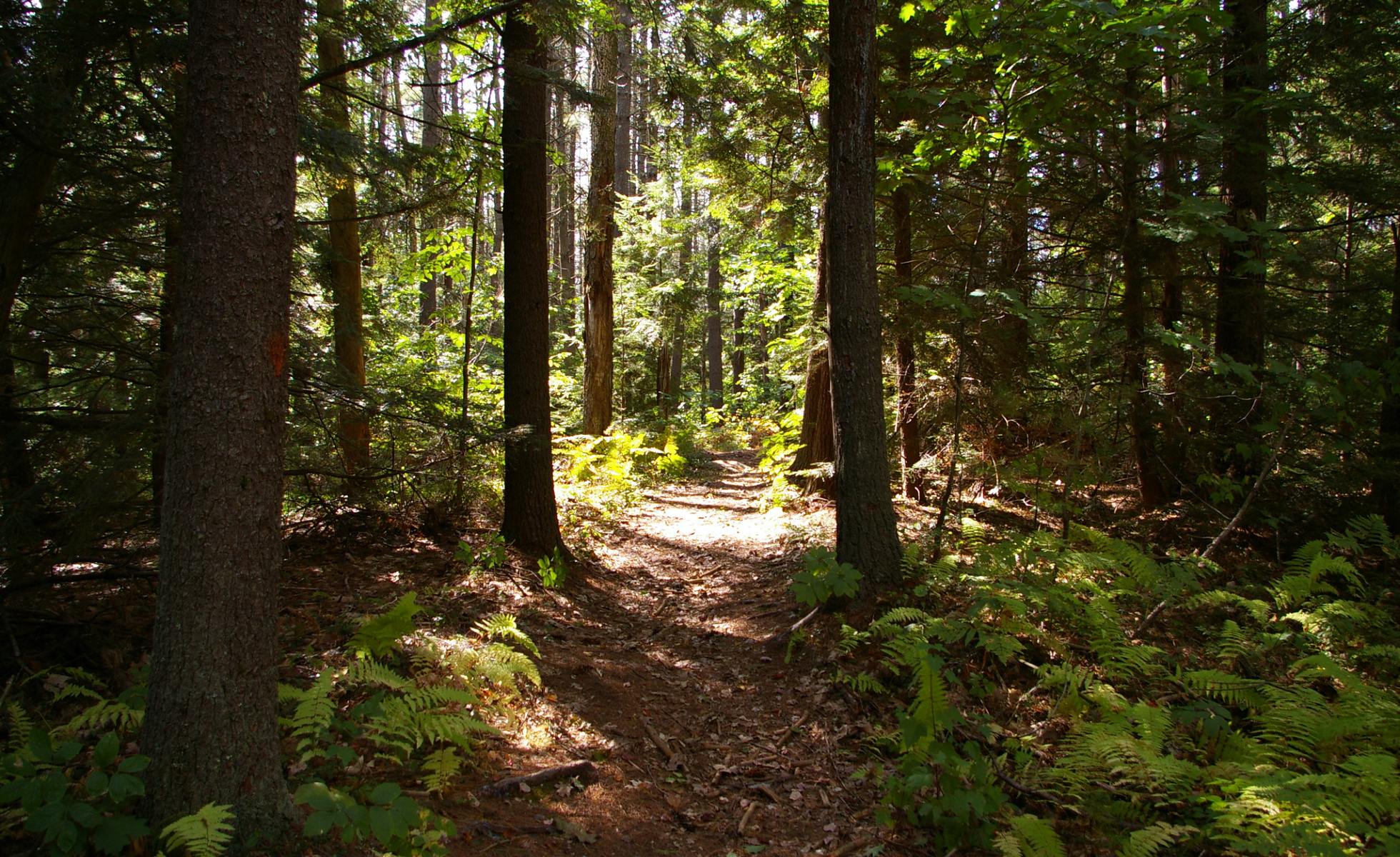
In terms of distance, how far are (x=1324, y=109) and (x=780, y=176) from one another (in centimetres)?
615

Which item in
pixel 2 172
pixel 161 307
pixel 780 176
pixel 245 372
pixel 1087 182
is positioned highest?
pixel 780 176

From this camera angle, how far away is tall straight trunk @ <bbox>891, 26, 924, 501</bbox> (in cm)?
845

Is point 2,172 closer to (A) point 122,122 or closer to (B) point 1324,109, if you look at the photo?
(A) point 122,122

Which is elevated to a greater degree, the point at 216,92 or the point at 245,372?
the point at 216,92

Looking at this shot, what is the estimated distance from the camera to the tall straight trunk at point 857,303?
5801mm

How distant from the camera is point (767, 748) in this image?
4543 millimetres

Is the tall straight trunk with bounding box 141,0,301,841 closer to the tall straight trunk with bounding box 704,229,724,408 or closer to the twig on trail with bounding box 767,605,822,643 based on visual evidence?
the twig on trail with bounding box 767,605,822,643

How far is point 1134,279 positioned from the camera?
308 inches

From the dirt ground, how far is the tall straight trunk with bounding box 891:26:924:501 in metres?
2.68

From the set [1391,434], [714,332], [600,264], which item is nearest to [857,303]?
[1391,434]

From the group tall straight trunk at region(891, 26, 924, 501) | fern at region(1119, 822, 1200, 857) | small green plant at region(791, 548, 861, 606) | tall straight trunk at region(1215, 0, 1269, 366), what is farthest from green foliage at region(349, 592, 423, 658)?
tall straight trunk at region(1215, 0, 1269, 366)

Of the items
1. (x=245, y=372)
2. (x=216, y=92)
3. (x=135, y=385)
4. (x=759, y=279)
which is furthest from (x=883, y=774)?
(x=759, y=279)

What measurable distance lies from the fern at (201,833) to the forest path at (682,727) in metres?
1.02

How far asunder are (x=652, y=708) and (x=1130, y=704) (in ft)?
10.5
